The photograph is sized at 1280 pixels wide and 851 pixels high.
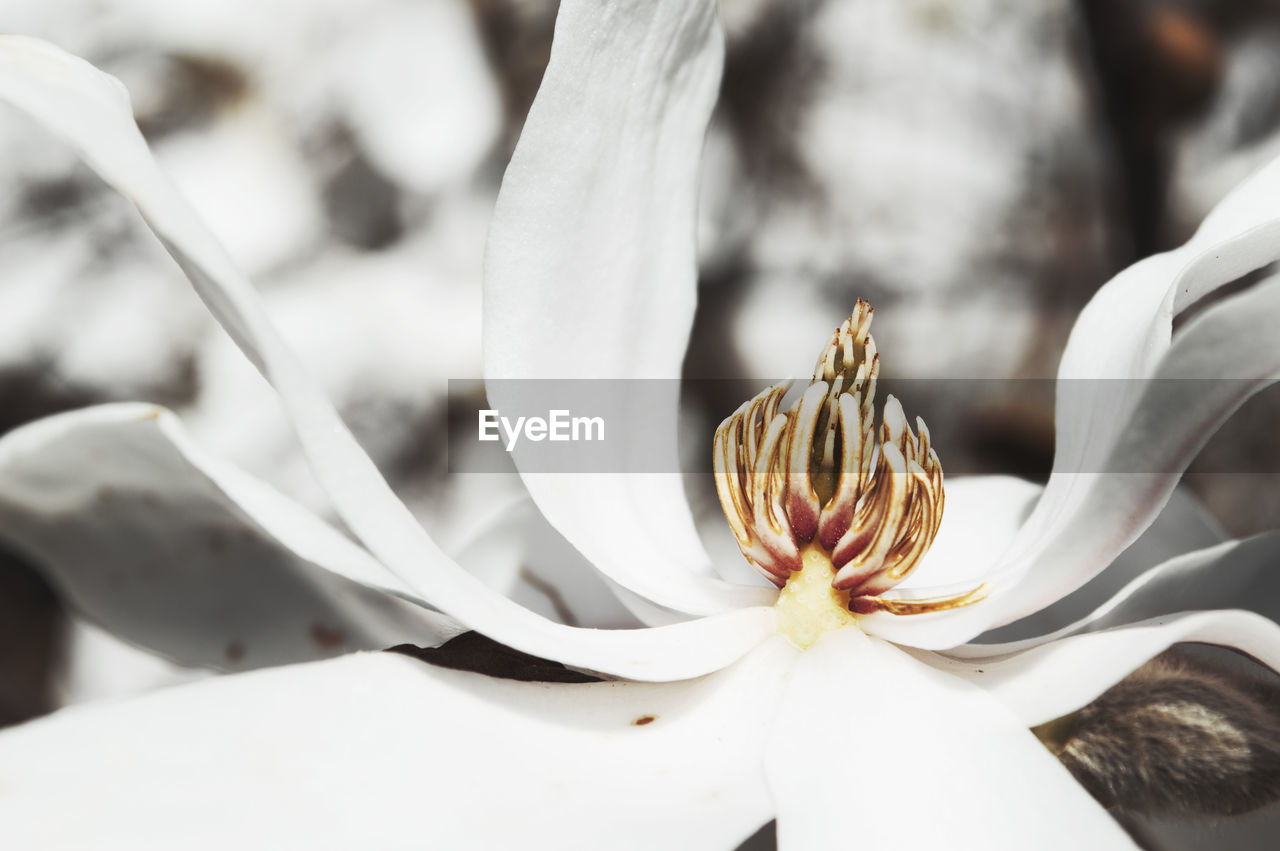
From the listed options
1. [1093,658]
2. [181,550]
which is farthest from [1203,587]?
[181,550]

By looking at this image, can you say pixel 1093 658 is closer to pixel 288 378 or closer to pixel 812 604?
pixel 812 604

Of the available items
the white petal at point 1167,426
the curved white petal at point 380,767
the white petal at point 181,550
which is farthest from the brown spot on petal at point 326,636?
the white petal at point 1167,426

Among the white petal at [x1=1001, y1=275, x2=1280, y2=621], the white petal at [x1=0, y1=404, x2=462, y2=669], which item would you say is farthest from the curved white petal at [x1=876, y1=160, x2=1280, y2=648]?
the white petal at [x1=0, y1=404, x2=462, y2=669]

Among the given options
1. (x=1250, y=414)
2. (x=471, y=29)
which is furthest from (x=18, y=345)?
(x=1250, y=414)

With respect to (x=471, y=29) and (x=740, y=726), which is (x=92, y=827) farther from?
(x=471, y=29)

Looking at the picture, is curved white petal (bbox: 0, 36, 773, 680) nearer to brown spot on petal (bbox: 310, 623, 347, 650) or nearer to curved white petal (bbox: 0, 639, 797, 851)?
curved white petal (bbox: 0, 639, 797, 851)

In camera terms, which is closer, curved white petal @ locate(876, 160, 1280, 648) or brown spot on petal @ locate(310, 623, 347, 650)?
curved white petal @ locate(876, 160, 1280, 648)

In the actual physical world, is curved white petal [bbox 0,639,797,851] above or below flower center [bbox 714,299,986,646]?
below

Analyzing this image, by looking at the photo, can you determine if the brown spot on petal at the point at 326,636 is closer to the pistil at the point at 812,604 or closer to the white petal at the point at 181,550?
the white petal at the point at 181,550
